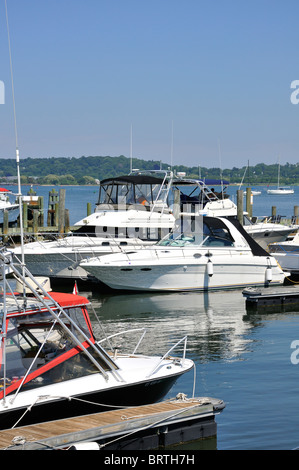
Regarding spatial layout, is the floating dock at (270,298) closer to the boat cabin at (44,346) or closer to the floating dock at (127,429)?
the floating dock at (127,429)

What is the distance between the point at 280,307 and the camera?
68.1 feet

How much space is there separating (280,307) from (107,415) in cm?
1228

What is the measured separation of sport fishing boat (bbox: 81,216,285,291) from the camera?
72.6 ft

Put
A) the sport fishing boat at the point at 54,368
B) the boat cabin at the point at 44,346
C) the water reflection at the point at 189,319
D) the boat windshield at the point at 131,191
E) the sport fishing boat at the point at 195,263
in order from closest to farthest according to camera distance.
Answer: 1. the sport fishing boat at the point at 54,368
2. the boat cabin at the point at 44,346
3. the water reflection at the point at 189,319
4. the sport fishing boat at the point at 195,263
5. the boat windshield at the point at 131,191

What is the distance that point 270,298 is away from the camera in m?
20.8

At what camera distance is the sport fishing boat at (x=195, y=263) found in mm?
22125

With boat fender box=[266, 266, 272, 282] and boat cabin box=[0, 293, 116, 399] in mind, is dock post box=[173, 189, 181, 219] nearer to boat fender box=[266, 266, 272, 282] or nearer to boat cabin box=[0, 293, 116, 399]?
boat fender box=[266, 266, 272, 282]

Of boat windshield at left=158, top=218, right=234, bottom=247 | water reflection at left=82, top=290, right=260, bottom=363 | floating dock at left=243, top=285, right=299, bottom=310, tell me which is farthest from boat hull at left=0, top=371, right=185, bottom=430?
boat windshield at left=158, top=218, right=234, bottom=247

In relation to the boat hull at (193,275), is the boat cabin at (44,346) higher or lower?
higher

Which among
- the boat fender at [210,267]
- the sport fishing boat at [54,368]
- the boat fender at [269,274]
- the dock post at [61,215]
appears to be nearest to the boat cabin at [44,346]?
the sport fishing boat at [54,368]

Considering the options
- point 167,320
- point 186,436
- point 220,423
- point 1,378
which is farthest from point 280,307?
point 1,378

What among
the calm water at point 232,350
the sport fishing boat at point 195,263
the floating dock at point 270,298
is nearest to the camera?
the calm water at point 232,350

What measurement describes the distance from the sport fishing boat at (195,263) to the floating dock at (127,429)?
1213cm
